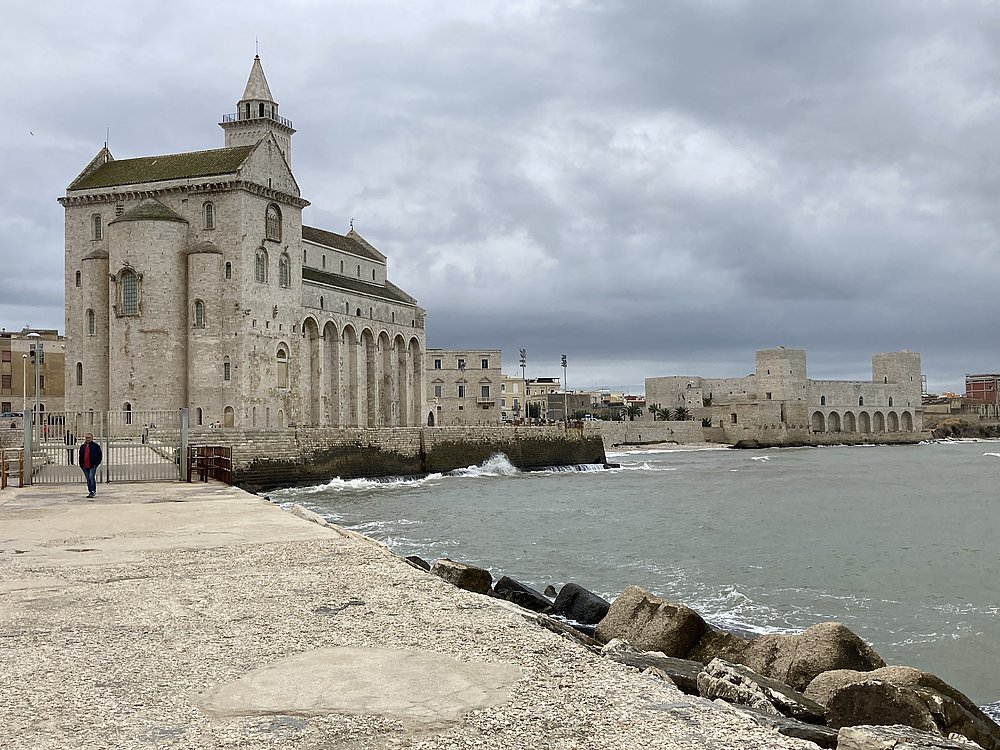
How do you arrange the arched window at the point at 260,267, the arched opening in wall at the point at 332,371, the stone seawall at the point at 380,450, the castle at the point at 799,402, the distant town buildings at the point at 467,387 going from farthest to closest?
the castle at the point at 799,402
the distant town buildings at the point at 467,387
the arched opening in wall at the point at 332,371
the arched window at the point at 260,267
the stone seawall at the point at 380,450

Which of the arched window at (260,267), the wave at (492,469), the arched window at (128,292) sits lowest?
the wave at (492,469)

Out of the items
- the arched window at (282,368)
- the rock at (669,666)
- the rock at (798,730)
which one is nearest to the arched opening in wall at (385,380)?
the arched window at (282,368)

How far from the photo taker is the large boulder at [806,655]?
23.2ft

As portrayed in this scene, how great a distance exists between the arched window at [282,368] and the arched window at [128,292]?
7078 mm

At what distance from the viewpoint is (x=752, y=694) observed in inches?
217

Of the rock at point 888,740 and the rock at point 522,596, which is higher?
the rock at point 888,740

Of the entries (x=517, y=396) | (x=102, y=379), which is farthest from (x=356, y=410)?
(x=517, y=396)

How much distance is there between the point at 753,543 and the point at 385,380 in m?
40.2

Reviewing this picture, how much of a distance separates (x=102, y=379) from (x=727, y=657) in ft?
138

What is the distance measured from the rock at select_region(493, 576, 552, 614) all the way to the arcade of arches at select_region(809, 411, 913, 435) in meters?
94.8

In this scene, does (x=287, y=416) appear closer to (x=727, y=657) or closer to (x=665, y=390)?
(x=727, y=657)

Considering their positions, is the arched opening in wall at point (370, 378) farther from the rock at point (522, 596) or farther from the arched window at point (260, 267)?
the rock at point (522, 596)

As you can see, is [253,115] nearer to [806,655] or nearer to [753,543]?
[753,543]

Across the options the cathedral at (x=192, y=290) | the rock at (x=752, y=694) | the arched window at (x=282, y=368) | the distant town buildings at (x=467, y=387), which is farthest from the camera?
the distant town buildings at (x=467, y=387)
